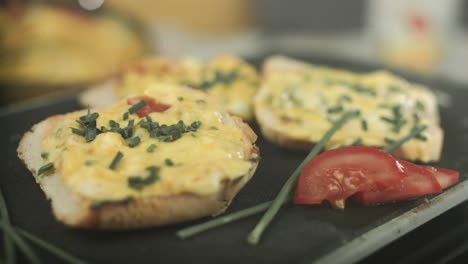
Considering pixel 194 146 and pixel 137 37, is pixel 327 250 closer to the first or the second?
pixel 194 146

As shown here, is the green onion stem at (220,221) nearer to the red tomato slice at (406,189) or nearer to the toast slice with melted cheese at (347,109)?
the red tomato slice at (406,189)

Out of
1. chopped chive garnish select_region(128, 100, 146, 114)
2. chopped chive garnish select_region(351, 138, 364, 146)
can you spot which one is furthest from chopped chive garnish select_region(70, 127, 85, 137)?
chopped chive garnish select_region(351, 138, 364, 146)

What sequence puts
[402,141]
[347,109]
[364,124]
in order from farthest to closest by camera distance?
[347,109] → [364,124] → [402,141]

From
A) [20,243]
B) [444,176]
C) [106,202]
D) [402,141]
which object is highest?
[106,202]

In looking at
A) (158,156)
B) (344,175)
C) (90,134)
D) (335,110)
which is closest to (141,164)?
(158,156)

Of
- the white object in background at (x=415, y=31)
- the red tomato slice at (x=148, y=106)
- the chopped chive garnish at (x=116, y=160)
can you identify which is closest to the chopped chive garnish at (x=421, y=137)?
the red tomato slice at (x=148, y=106)

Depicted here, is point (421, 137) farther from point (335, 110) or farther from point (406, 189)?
point (406, 189)

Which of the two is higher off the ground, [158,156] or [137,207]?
[158,156]

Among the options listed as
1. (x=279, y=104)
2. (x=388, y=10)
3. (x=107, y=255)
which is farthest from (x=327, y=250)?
(x=388, y=10)
